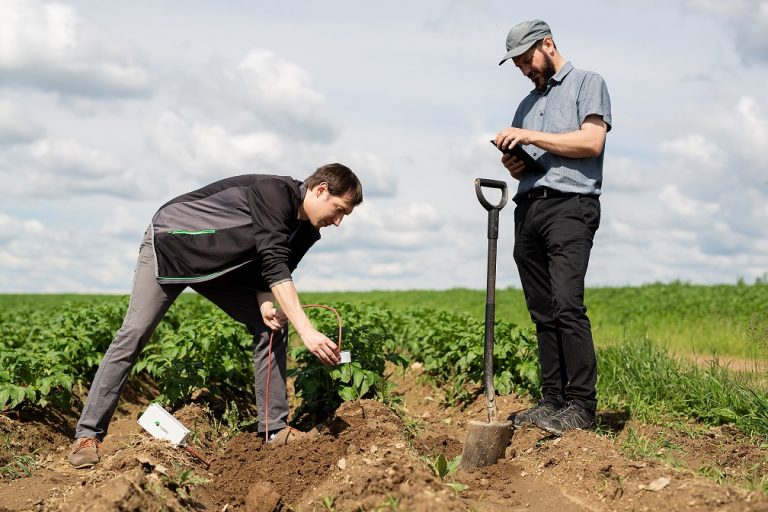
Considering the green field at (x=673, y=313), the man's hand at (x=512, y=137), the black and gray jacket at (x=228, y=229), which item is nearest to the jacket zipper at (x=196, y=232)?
the black and gray jacket at (x=228, y=229)

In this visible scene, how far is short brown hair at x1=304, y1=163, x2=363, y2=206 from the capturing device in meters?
4.66

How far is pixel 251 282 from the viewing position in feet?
16.9

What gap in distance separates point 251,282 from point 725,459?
318 cm

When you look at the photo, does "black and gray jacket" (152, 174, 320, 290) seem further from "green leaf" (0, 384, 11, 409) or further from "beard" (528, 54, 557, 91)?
"green leaf" (0, 384, 11, 409)

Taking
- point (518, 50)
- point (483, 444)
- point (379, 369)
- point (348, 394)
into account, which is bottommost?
point (483, 444)

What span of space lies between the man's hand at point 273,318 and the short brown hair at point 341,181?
2.77ft

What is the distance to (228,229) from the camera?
191 inches

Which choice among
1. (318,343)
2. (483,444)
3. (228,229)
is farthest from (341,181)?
(483,444)

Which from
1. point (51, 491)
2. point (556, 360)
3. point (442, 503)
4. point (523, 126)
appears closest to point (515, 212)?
point (523, 126)

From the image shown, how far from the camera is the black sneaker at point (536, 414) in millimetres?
5197

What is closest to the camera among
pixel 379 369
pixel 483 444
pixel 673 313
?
pixel 483 444

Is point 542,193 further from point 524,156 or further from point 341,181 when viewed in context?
point 341,181

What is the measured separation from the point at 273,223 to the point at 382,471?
5.42 ft

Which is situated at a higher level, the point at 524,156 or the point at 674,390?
the point at 524,156
